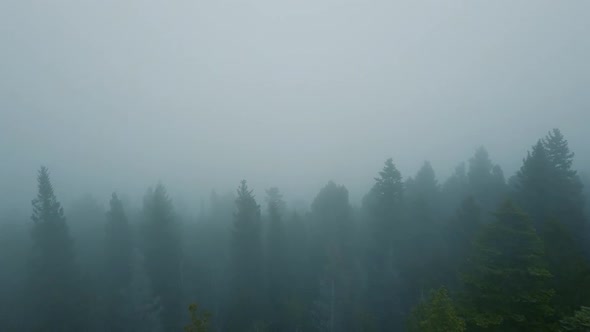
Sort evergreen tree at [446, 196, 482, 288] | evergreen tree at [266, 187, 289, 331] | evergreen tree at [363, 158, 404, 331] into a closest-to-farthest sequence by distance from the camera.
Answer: evergreen tree at [446, 196, 482, 288]
evergreen tree at [266, 187, 289, 331]
evergreen tree at [363, 158, 404, 331]

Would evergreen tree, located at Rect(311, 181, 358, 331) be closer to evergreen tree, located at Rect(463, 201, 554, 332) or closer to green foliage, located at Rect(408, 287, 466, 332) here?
evergreen tree, located at Rect(463, 201, 554, 332)

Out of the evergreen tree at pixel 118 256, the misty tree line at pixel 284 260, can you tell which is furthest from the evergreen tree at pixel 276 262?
the evergreen tree at pixel 118 256

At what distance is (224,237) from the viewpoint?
52.2m

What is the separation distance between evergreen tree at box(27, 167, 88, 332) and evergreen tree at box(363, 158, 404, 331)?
32632 mm

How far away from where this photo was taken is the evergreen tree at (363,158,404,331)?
39.8m

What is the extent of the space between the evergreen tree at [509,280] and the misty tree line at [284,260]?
48.2 inches

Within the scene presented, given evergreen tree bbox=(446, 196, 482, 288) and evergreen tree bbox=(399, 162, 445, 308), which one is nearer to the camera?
evergreen tree bbox=(446, 196, 482, 288)

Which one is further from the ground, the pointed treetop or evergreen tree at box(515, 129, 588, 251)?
the pointed treetop

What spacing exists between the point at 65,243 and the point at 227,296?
19910 millimetres

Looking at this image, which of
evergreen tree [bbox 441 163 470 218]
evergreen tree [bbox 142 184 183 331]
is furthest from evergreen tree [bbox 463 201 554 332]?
evergreen tree [bbox 142 184 183 331]

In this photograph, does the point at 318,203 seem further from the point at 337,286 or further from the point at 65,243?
the point at 65,243

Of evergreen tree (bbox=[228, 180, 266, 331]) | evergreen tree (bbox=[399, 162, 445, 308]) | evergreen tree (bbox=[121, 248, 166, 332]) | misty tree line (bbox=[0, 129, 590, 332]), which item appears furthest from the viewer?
evergreen tree (bbox=[121, 248, 166, 332])

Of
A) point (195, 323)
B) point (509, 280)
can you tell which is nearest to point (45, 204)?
point (195, 323)

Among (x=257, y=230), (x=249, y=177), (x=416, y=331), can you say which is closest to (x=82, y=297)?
(x=257, y=230)
